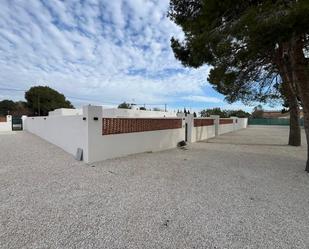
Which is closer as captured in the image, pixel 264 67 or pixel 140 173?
pixel 140 173

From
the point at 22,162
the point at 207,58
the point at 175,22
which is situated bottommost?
the point at 22,162

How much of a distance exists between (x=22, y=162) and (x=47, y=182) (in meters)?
2.74

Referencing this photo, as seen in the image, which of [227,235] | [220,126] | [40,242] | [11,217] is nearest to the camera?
[40,242]

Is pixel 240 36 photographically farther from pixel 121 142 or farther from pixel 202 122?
pixel 202 122

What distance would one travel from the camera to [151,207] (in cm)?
357

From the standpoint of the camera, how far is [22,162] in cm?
691

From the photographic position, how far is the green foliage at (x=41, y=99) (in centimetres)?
4556

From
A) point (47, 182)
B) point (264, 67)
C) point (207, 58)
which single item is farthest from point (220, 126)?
point (47, 182)

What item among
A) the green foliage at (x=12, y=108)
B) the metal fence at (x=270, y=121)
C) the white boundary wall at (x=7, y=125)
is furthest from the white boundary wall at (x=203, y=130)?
the green foliage at (x=12, y=108)

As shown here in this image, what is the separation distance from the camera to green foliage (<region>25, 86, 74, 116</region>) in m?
45.6

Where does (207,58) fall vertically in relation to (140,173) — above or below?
above

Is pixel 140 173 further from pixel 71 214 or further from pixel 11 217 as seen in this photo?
pixel 11 217

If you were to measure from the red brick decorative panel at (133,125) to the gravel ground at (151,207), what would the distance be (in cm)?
145

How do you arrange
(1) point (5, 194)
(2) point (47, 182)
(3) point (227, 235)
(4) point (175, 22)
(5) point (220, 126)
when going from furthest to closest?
(5) point (220, 126) → (4) point (175, 22) → (2) point (47, 182) → (1) point (5, 194) → (3) point (227, 235)
